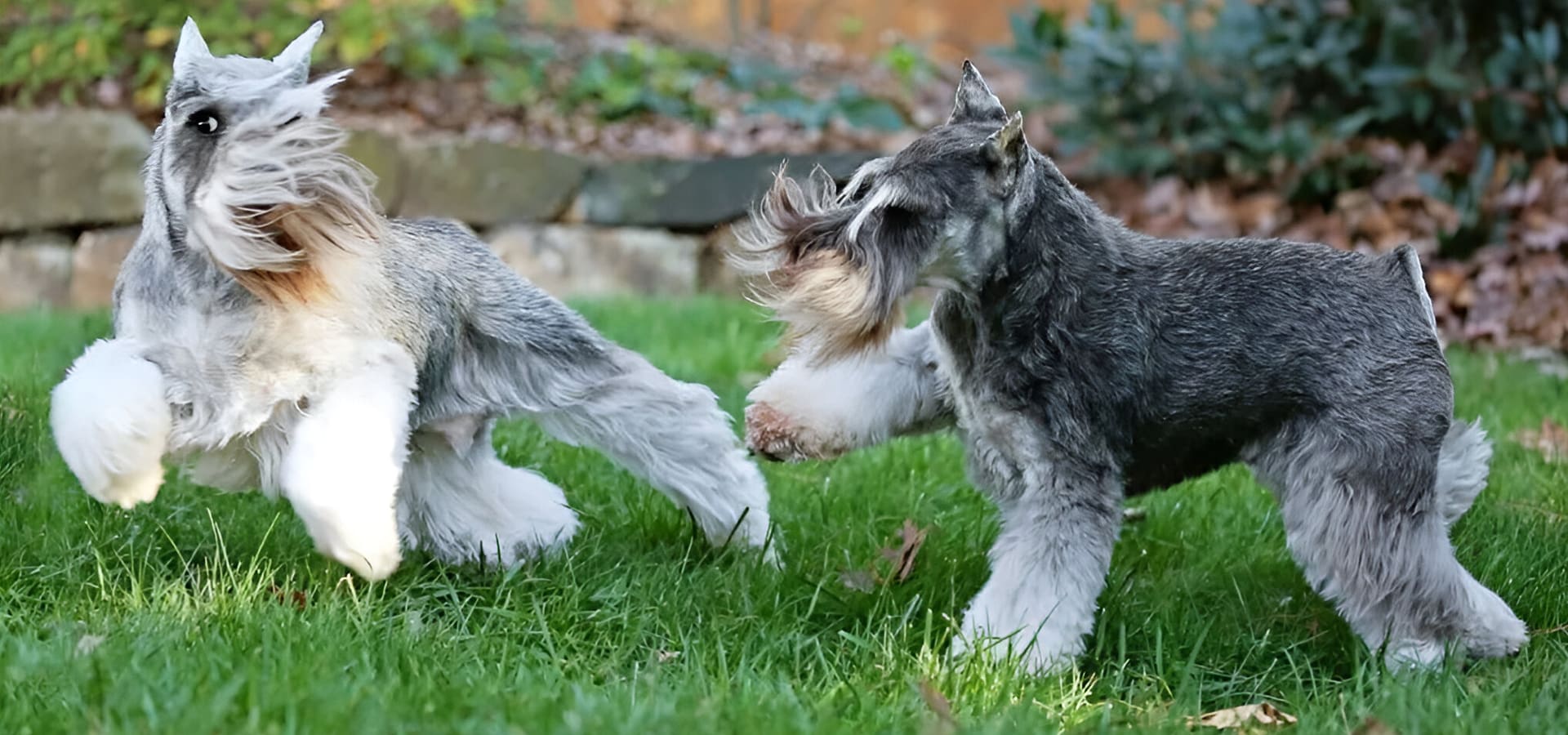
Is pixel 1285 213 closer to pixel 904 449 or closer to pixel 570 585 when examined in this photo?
pixel 904 449

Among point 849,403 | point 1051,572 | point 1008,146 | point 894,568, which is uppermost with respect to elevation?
point 1008,146

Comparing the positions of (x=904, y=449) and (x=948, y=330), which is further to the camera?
(x=904, y=449)

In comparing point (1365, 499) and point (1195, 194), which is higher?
point (1365, 499)

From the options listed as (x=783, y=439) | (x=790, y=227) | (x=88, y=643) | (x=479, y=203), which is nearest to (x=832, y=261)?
(x=790, y=227)

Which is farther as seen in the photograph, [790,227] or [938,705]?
[790,227]

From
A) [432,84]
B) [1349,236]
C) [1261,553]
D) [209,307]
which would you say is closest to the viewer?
[209,307]

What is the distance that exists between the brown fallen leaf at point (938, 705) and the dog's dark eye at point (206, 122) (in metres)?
1.94

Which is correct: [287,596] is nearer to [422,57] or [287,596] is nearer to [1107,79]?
[1107,79]

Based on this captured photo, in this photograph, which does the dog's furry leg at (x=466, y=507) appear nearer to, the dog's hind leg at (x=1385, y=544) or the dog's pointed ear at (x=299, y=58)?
the dog's pointed ear at (x=299, y=58)

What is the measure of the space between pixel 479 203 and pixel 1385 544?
6988 mm

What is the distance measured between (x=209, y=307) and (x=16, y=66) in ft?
24.3

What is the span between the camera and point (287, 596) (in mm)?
3684

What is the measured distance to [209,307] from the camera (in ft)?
11.6

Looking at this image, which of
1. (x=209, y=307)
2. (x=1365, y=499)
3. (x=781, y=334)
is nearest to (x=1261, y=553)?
(x=1365, y=499)
